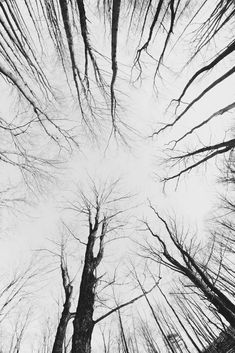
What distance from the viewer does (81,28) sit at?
7.84ft

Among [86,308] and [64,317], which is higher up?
[64,317]

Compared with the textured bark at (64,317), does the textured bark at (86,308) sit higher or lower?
lower

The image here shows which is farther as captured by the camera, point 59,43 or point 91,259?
point 91,259

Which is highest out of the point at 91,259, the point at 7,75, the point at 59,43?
the point at 91,259

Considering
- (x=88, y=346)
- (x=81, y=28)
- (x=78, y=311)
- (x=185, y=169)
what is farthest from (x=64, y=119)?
(x=88, y=346)

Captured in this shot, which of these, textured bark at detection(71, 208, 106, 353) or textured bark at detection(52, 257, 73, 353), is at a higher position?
textured bark at detection(52, 257, 73, 353)

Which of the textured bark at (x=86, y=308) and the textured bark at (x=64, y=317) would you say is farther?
the textured bark at (x=64, y=317)

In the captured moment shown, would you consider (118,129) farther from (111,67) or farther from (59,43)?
(59,43)

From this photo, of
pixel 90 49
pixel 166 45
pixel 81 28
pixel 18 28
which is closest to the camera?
pixel 18 28

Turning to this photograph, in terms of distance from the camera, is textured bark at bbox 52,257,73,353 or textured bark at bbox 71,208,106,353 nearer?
textured bark at bbox 71,208,106,353

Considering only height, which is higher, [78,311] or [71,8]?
[78,311]

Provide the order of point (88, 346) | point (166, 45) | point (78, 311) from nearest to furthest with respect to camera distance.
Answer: point (166, 45) < point (88, 346) < point (78, 311)

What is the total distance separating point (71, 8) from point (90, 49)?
0.47 meters

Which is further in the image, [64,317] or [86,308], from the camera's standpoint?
[64,317]
